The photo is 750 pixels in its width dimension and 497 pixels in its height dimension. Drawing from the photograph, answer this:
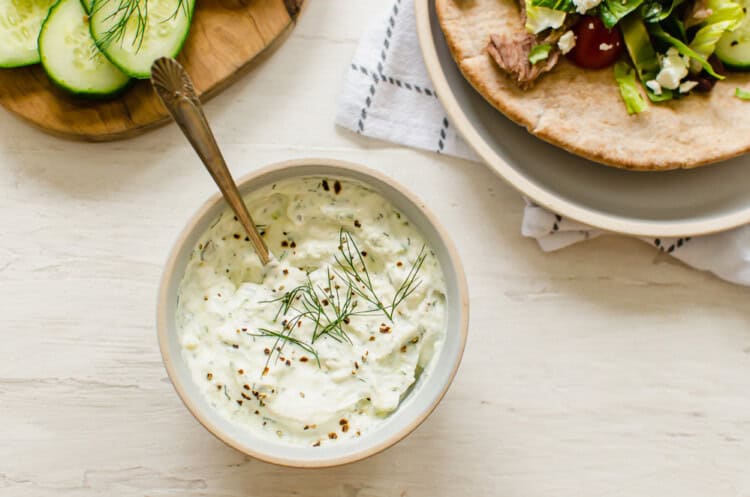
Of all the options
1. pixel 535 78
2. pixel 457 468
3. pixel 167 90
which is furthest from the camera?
pixel 457 468

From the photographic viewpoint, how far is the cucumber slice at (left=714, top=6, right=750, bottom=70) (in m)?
1.59

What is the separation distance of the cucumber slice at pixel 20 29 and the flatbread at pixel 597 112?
891 mm

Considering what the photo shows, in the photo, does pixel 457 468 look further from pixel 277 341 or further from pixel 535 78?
pixel 535 78

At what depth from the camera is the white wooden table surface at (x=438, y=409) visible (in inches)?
67.0

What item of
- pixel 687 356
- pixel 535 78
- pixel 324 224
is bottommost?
pixel 687 356

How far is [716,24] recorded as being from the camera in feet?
5.19

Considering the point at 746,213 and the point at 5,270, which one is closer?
the point at 746,213

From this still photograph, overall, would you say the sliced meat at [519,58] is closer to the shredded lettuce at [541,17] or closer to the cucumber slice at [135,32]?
the shredded lettuce at [541,17]

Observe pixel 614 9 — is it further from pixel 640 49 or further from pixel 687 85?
pixel 687 85

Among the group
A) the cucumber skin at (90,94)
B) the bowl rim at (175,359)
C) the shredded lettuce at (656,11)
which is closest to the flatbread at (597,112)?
the shredded lettuce at (656,11)

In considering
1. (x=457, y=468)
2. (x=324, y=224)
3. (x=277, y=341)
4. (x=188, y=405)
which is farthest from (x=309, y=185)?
(x=457, y=468)

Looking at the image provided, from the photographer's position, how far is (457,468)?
5.64 feet

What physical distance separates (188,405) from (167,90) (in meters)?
0.58

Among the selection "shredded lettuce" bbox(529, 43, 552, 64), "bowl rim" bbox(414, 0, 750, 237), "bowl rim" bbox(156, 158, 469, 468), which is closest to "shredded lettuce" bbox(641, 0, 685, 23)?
"shredded lettuce" bbox(529, 43, 552, 64)
